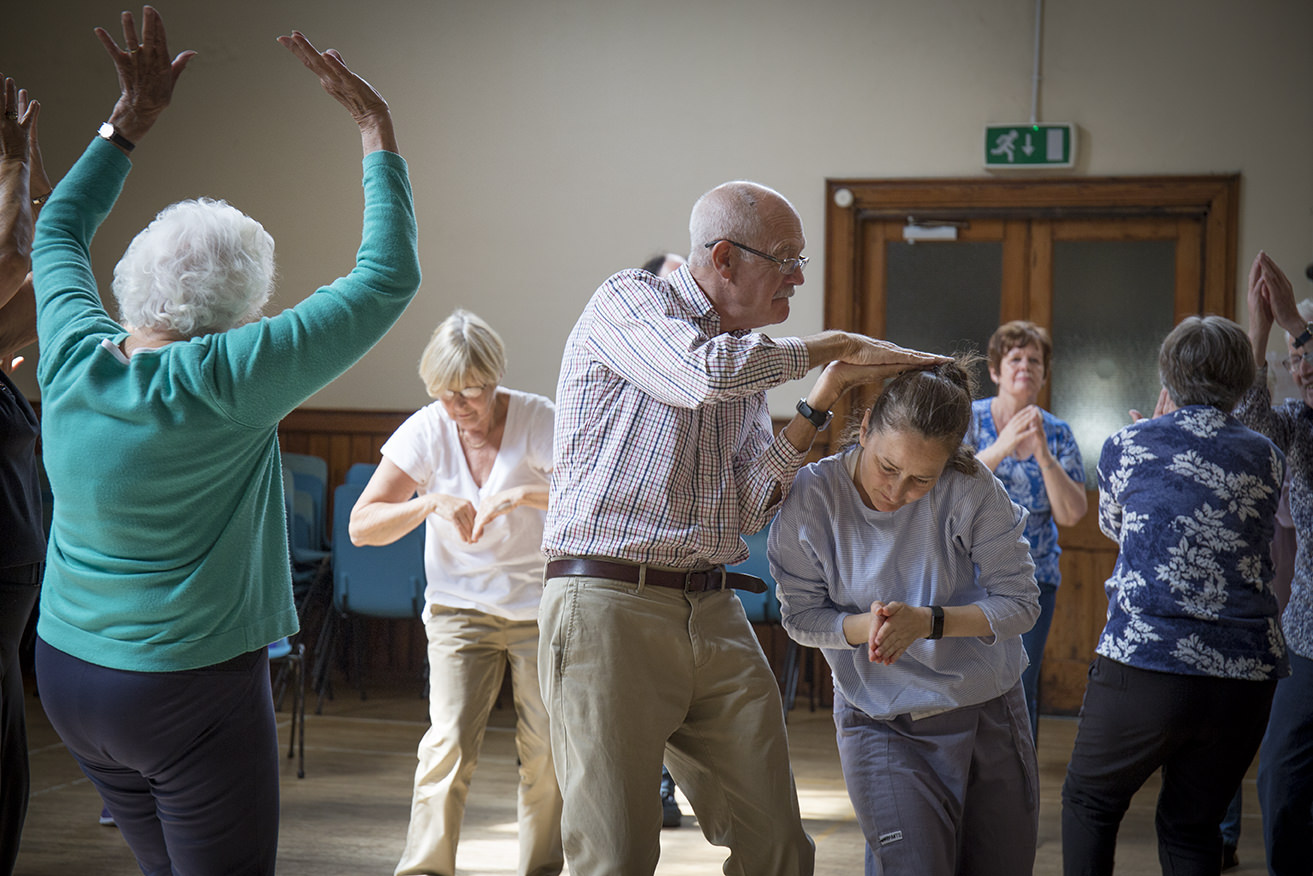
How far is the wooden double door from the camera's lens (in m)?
5.89

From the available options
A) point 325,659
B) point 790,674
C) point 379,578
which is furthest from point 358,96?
point 325,659

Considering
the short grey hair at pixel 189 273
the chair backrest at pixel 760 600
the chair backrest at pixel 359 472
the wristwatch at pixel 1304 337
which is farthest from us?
the chair backrest at pixel 359 472

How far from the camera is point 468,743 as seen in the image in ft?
10.3

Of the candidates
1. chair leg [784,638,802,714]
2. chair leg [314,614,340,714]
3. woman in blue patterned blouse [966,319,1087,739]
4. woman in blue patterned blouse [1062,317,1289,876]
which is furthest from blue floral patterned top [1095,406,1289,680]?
chair leg [314,614,340,714]

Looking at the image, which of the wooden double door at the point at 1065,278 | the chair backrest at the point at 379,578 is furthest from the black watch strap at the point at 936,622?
the wooden double door at the point at 1065,278

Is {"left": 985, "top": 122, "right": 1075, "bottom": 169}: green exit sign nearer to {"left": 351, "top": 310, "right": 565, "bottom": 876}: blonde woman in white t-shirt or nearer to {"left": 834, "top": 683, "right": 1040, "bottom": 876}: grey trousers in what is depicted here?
{"left": 351, "top": 310, "right": 565, "bottom": 876}: blonde woman in white t-shirt

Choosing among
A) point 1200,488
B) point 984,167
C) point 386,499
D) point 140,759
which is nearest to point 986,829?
point 1200,488

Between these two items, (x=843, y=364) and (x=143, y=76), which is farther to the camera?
(x=843, y=364)

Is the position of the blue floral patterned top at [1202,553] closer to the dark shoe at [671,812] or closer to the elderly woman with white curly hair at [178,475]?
the elderly woman with white curly hair at [178,475]

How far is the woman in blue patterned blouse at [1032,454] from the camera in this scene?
12.3 feet

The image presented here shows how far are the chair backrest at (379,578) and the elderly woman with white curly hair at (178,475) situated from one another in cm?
360

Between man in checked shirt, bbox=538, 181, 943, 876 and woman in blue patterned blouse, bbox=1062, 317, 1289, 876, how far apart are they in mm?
706

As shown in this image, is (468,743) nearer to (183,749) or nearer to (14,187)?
(183,749)

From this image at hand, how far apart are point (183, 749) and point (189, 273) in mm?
695
